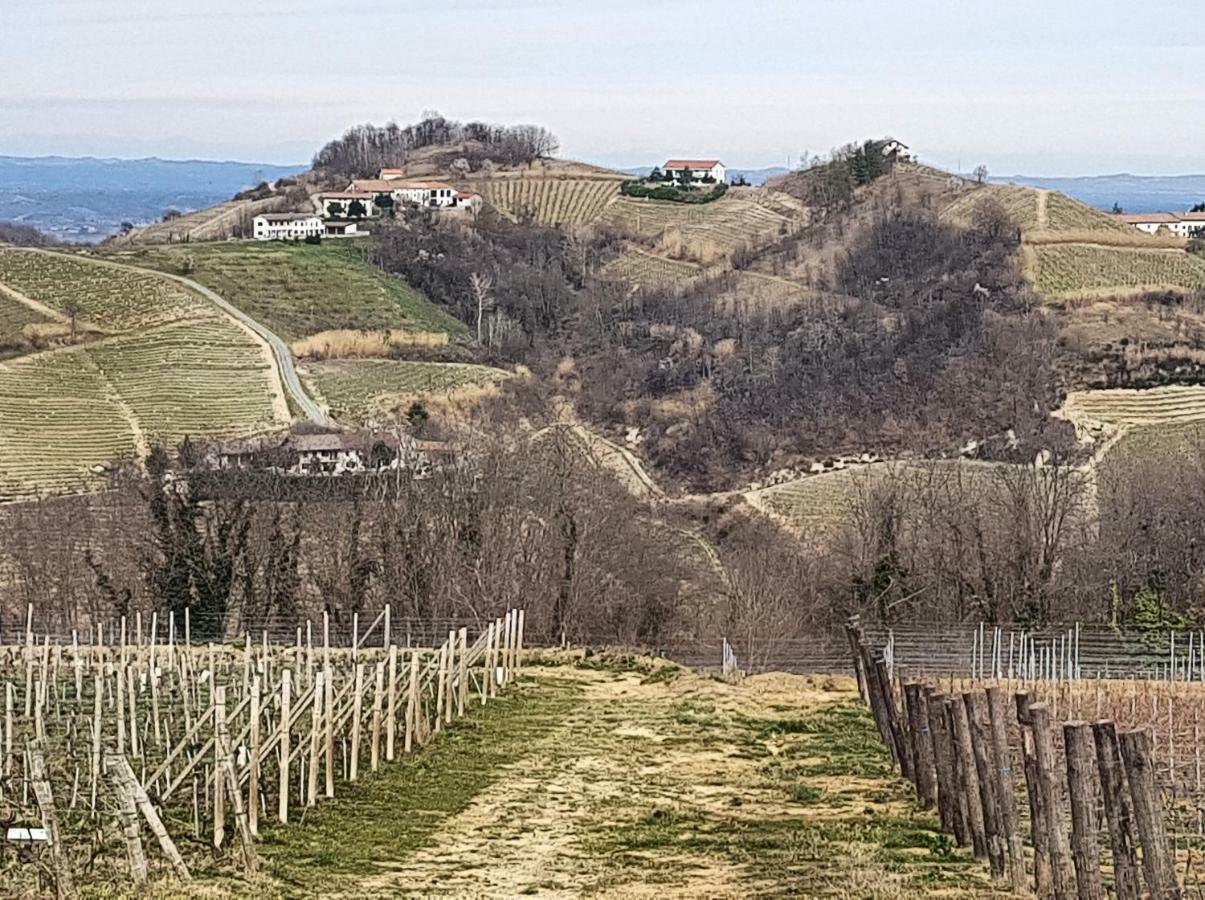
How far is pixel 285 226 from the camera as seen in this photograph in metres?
114

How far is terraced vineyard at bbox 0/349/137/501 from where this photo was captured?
54.0 meters

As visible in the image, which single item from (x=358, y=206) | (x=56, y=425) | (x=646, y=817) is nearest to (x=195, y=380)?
(x=56, y=425)

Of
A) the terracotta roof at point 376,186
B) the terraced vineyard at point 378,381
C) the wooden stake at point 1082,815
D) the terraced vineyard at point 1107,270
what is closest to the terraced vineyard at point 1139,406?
the terraced vineyard at point 1107,270

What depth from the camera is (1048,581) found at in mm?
37844

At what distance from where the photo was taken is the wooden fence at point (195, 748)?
12547 mm

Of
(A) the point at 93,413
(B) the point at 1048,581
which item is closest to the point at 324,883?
(B) the point at 1048,581

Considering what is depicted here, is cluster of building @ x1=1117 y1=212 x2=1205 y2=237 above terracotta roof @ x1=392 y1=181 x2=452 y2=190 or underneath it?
underneath

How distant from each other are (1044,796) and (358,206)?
111 metres

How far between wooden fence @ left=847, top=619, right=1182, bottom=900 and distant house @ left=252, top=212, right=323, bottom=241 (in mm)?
99229

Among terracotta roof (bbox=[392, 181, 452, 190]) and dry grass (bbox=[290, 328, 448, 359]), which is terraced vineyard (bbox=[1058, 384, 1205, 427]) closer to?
dry grass (bbox=[290, 328, 448, 359])

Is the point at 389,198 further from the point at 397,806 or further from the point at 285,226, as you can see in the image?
the point at 397,806

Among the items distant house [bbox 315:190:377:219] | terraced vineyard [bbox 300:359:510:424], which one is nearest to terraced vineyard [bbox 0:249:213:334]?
terraced vineyard [bbox 300:359:510:424]

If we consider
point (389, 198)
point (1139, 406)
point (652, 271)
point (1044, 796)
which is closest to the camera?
point (1044, 796)

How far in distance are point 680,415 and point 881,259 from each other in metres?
28.5
